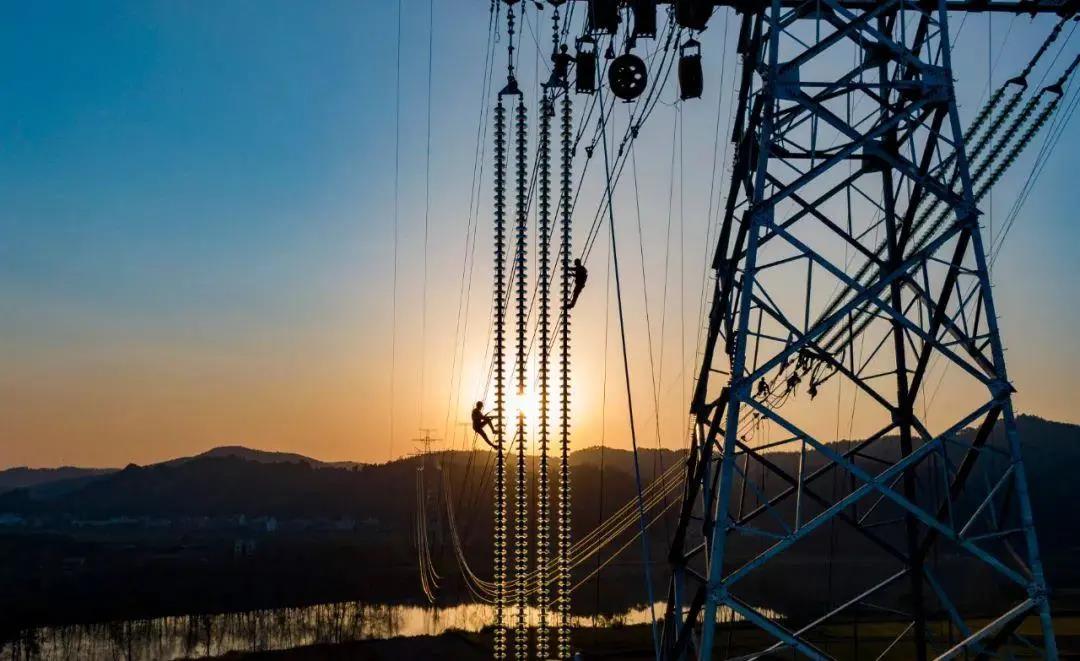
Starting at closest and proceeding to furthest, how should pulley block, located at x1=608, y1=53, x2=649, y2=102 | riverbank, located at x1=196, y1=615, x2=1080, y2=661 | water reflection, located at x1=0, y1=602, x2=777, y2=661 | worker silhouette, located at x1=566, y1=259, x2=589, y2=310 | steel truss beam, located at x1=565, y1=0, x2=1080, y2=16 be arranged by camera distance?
1. steel truss beam, located at x1=565, y1=0, x2=1080, y2=16
2. pulley block, located at x1=608, y1=53, x2=649, y2=102
3. worker silhouette, located at x1=566, y1=259, x2=589, y2=310
4. riverbank, located at x1=196, y1=615, x2=1080, y2=661
5. water reflection, located at x1=0, y1=602, x2=777, y2=661

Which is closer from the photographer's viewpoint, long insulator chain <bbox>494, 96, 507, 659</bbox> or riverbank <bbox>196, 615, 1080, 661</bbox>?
long insulator chain <bbox>494, 96, 507, 659</bbox>

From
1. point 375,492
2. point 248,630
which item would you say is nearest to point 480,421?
point 248,630

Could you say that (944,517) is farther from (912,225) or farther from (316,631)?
(316,631)

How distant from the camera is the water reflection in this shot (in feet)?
221

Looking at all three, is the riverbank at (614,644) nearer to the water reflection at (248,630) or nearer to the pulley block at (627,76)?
the water reflection at (248,630)

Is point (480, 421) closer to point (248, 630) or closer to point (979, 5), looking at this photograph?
point (979, 5)

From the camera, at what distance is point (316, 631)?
75.0m

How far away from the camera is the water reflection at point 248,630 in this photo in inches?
2650

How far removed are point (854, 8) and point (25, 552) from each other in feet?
432

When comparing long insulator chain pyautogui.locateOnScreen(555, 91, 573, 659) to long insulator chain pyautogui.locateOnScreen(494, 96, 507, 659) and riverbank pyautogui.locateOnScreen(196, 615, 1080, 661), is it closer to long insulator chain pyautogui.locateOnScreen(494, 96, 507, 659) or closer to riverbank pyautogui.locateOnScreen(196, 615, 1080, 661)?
long insulator chain pyautogui.locateOnScreen(494, 96, 507, 659)

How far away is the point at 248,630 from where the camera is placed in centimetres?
7631

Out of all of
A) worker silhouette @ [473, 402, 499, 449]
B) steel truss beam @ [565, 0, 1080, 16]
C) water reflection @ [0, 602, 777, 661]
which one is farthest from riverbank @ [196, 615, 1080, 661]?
steel truss beam @ [565, 0, 1080, 16]

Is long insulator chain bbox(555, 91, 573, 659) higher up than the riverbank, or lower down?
higher up

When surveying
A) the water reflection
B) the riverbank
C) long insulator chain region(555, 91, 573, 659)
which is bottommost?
the water reflection
